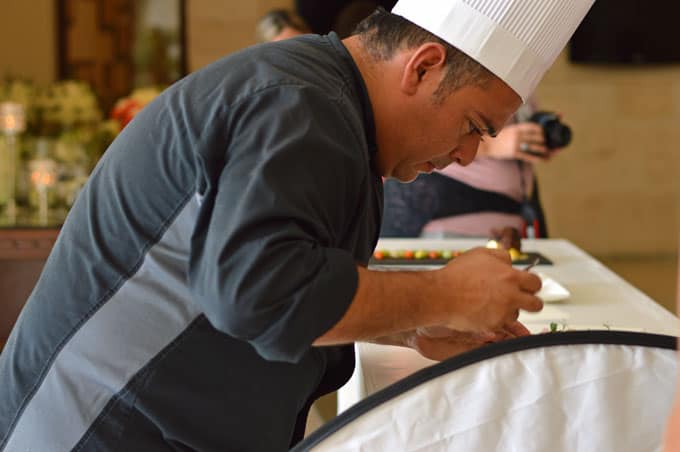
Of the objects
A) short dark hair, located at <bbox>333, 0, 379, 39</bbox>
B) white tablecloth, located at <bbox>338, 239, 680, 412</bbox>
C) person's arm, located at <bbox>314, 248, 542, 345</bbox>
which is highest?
person's arm, located at <bbox>314, 248, 542, 345</bbox>

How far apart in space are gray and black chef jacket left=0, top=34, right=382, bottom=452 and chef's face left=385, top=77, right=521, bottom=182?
4 cm

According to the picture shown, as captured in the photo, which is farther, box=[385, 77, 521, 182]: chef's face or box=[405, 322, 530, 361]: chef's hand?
box=[405, 322, 530, 361]: chef's hand

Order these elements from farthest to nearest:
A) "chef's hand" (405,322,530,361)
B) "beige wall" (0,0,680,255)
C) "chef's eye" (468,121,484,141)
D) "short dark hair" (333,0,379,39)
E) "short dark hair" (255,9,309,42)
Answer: "beige wall" (0,0,680,255) < "short dark hair" (255,9,309,42) < "short dark hair" (333,0,379,39) < "chef's hand" (405,322,530,361) < "chef's eye" (468,121,484,141)

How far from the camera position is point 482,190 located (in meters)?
2.87

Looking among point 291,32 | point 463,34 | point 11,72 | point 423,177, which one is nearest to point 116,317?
point 463,34

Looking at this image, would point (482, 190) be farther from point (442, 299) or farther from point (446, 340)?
point (442, 299)

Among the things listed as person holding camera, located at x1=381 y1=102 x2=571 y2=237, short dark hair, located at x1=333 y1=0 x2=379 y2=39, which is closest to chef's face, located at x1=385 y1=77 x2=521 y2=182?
person holding camera, located at x1=381 y1=102 x2=571 y2=237

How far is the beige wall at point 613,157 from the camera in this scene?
21.3 feet

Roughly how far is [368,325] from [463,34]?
33 cm

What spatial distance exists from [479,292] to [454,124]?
0.19 meters

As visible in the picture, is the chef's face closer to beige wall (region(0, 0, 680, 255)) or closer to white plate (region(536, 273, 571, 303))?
white plate (region(536, 273, 571, 303))

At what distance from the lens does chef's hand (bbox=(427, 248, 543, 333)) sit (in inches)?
42.5

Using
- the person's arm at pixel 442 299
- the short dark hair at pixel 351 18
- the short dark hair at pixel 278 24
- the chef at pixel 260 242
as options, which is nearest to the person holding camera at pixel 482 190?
the short dark hair at pixel 351 18

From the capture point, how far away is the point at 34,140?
3873mm
